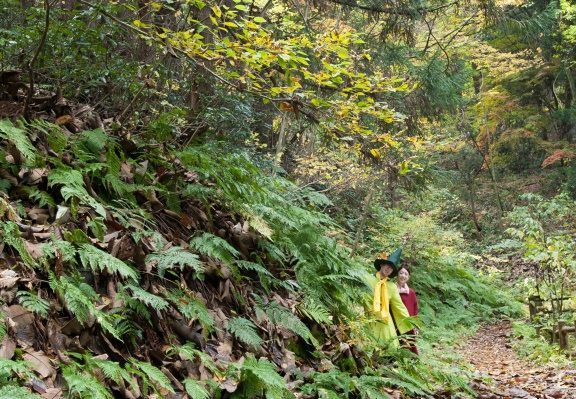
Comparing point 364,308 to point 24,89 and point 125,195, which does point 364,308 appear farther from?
point 24,89

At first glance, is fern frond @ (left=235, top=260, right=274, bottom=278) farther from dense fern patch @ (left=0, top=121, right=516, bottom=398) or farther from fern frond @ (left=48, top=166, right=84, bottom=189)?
fern frond @ (left=48, top=166, right=84, bottom=189)

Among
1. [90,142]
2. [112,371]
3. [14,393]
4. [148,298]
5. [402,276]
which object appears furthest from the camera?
[402,276]

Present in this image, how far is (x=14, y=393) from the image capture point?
2.38 m

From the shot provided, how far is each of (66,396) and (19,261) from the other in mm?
997

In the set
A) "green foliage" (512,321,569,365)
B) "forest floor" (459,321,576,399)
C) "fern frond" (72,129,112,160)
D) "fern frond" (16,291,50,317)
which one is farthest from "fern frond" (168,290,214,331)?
"green foliage" (512,321,569,365)

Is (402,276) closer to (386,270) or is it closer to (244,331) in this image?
(386,270)

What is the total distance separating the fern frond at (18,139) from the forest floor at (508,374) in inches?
178

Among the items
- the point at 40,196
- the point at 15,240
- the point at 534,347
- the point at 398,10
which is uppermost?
the point at 398,10

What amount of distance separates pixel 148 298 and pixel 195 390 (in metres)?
0.68

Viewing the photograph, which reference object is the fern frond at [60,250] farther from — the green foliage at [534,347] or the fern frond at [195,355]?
the green foliage at [534,347]

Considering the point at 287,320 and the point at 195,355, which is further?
the point at 287,320

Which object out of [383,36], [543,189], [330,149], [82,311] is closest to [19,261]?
[82,311]

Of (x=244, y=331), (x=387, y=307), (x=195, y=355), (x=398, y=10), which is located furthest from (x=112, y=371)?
(x=398, y=10)

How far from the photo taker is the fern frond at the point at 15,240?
3.31 metres
